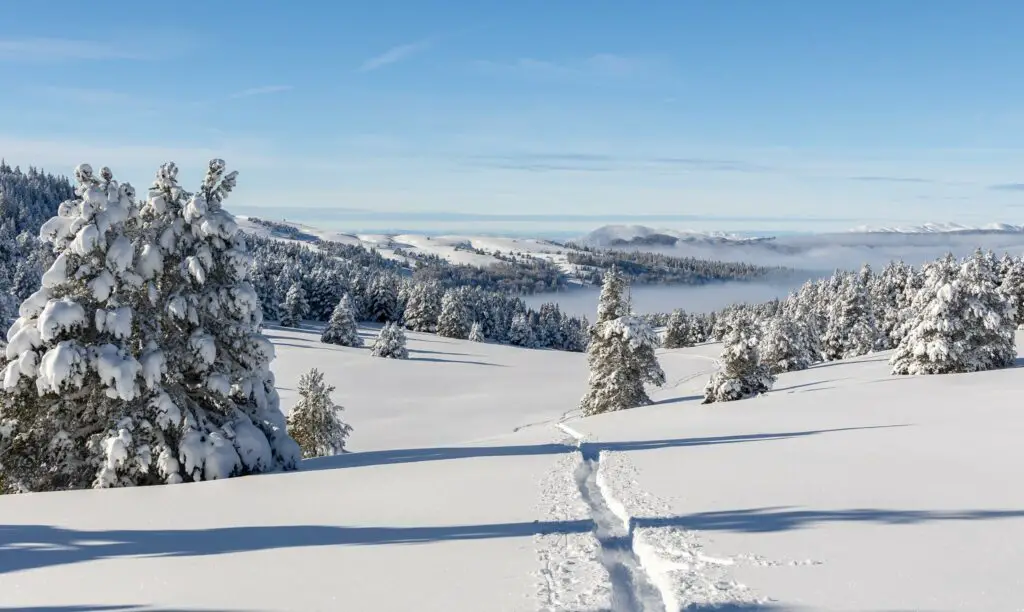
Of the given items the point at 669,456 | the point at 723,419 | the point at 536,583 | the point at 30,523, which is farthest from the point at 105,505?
the point at 723,419

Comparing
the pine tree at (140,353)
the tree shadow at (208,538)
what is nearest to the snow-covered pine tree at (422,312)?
the pine tree at (140,353)

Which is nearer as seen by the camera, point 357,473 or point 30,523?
point 30,523

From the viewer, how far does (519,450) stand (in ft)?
62.2

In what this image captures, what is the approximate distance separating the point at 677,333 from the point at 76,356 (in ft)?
380

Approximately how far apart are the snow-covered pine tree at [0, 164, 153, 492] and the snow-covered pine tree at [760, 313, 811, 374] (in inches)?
1810

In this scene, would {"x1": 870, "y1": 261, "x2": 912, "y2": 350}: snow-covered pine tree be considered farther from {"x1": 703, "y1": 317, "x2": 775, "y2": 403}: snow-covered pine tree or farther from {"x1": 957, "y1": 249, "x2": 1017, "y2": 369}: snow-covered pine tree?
{"x1": 703, "y1": 317, "x2": 775, "y2": 403}: snow-covered pine tree

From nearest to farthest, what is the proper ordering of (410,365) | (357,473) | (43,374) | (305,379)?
1. (43,374)
2. (357,473)
3. (305,379)
4. (410,365)

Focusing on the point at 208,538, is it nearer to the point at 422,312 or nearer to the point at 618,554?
the point at 618,554

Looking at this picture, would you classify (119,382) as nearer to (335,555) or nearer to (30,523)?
(30,523)

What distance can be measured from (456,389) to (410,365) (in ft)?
34.2

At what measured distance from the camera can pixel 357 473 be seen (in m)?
15.1

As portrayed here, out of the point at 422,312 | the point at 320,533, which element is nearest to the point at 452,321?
the point at 422,312

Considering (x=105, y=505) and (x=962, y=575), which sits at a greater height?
(x=962, y=575)

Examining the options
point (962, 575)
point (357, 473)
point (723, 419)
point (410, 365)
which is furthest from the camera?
point (410, 365)
